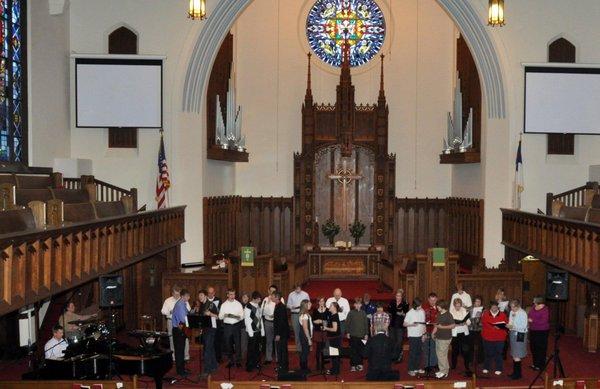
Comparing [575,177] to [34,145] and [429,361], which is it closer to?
[429,361]

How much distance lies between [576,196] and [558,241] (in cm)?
596

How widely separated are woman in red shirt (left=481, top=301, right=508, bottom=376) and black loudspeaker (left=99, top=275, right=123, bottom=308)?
20.5ft

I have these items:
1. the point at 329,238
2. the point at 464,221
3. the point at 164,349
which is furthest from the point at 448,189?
the point at 164,349

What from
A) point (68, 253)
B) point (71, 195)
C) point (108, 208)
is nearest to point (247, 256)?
point (108, 208)

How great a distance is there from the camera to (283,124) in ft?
83.5

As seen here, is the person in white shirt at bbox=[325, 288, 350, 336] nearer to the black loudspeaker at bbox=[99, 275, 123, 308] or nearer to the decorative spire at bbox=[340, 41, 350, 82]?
the black loudspeaker at bbox=[99, 275, 123, 308]

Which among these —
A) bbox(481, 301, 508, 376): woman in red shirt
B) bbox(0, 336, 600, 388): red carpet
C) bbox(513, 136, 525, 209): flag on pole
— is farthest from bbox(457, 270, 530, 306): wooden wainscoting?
bbox(513, 136, 525, 209): flag on pole

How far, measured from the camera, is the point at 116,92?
19.9 metres

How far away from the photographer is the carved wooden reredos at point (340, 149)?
24.5 meters

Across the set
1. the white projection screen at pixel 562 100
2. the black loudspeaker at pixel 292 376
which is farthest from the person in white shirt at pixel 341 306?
the white projection screen at pixel 562 100

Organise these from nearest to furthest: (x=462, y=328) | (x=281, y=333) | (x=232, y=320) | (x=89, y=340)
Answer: (x=89, y=340) < (x=281, y=333) < (x=462, y=328) < (x=232, y=320)

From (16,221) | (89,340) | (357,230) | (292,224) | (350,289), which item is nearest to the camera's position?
(16,221)

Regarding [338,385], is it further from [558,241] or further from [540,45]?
[540,45]

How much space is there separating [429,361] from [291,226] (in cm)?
1165
